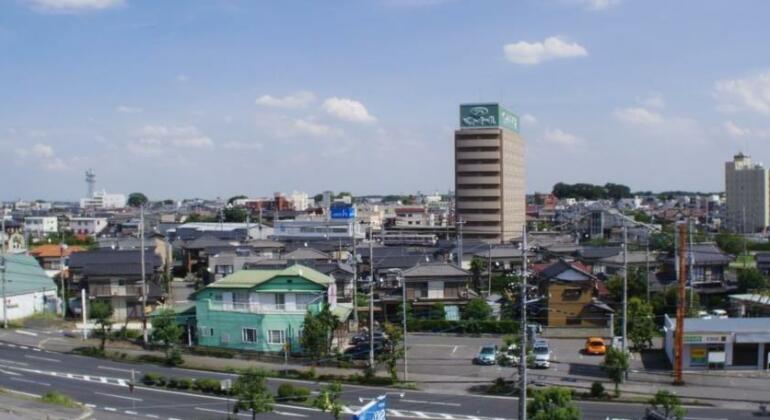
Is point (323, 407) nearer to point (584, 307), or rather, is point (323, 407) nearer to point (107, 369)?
point (107, 369)

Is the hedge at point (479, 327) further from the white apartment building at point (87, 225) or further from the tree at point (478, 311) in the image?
the white apartment building at point (87, 225)

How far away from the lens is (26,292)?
31.6 metres

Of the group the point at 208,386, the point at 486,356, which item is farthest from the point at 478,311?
the point at 208,386

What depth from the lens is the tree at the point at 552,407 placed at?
11352 mm

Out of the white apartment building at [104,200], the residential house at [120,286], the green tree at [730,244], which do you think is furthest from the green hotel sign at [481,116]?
the white apartment building at [104,200]

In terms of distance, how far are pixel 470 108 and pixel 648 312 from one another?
41024 millimetres

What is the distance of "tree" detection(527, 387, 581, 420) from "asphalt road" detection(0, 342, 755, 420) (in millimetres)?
4668

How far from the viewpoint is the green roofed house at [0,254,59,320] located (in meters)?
30.9

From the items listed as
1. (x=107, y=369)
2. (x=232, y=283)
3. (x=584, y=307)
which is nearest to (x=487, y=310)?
(x=584, y=307)

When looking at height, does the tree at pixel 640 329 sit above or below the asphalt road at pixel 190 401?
above

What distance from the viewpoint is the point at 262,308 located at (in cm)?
2459

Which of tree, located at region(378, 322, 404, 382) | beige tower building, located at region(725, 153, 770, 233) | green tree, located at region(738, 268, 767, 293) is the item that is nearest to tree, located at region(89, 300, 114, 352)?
tree, located at region(378, 322, 404, 382)

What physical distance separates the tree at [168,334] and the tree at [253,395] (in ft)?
26.6

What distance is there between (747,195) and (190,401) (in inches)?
3426
